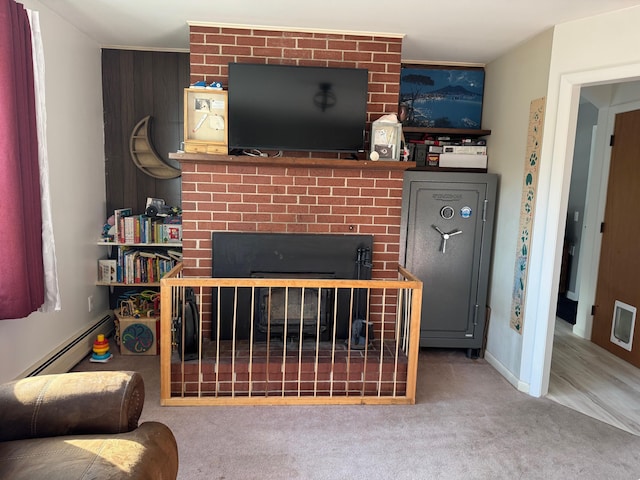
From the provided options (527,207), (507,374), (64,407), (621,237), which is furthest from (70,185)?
(621,237)

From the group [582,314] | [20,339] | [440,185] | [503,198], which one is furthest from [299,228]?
[582,314]

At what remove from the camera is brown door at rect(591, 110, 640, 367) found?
3.54m

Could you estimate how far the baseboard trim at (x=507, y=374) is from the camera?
119 inches

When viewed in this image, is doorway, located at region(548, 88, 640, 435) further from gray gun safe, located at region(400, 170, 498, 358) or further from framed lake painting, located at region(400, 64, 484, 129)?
framed lake painting, located at region(400, 64, 484, 129)

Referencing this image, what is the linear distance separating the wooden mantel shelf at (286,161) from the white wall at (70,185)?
0.83 metres

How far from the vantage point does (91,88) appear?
3.44 meters

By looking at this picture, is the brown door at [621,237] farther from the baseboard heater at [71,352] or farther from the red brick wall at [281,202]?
the baseboard heater at [71,352]

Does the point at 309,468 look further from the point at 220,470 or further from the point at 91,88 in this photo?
the point at 91,88

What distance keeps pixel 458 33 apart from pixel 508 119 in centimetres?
78

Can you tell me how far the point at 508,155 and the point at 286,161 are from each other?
5.53ft

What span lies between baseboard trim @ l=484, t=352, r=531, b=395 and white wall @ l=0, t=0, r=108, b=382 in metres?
3.14

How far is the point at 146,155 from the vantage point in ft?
12.1

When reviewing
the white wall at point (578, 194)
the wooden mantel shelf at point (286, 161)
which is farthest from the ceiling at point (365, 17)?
the white wall at point (578, 194)

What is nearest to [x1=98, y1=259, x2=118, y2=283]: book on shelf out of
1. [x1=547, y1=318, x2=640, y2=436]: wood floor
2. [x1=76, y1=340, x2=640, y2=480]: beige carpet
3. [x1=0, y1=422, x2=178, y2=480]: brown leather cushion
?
[x1=76, y1=340, x2=640, y2=480]: beige carpet
